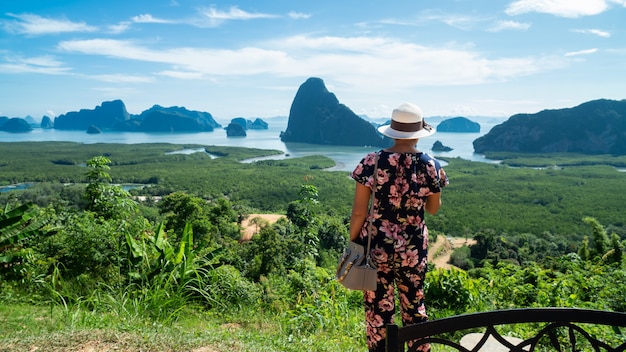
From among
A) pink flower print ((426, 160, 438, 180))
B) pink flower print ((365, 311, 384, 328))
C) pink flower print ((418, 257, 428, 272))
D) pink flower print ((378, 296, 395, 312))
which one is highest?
pink flower print ((426, 160, 438, 180))

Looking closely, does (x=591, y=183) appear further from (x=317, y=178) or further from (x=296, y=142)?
(x=296, y=142)

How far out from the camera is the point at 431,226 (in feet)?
78.7

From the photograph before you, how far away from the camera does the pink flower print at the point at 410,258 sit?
158 cm

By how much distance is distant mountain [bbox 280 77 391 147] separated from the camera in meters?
99.2

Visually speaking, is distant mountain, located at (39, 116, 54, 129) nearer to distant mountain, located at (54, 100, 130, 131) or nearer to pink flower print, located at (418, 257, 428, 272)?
distant mountain, located at (54, 100, 130, 131)

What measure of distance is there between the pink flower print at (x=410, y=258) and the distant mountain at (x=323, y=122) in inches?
3667

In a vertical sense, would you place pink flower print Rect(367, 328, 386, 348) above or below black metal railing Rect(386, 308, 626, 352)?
below

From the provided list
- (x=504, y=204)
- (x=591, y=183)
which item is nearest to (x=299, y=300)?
(x=504, y=204)

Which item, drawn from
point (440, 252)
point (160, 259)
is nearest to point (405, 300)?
point (160, 259)

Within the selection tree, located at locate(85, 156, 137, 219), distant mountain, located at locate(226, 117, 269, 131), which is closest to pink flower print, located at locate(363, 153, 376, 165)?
tree, located at locate(85, 156, 137, 219)

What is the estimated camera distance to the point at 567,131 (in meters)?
77.8

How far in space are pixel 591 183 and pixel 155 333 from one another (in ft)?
151

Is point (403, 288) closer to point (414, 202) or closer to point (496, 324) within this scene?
point (414, 202)

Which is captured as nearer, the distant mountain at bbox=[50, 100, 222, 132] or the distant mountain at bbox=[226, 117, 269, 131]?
the distant mountain at bbox=[50, 100, 222, 132]
